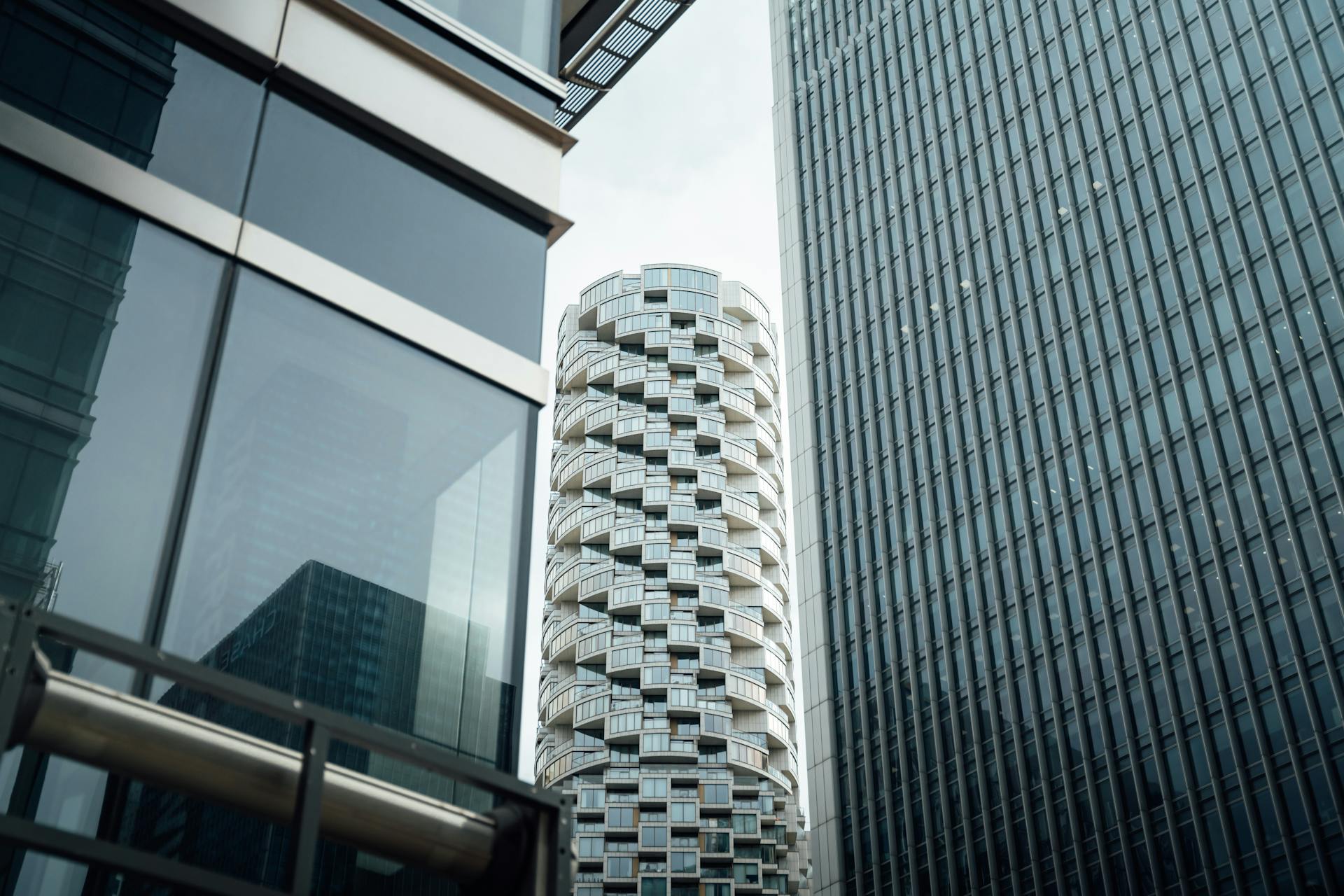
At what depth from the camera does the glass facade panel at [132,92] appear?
738 centimetres

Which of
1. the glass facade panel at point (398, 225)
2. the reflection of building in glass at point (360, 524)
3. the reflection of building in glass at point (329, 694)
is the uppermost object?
the glass facade panel at point (398, 225)

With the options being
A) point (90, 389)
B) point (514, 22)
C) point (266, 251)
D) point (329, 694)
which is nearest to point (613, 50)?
point (514, 22)

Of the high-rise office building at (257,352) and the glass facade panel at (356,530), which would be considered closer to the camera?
the high-rise office building at (257,352)

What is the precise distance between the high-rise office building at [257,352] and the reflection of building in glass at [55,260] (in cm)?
1

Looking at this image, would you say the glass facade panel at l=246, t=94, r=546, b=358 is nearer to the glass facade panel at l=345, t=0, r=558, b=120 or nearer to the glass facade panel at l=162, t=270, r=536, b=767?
the glass facade panel at l=162, t=270, r=536, b=767

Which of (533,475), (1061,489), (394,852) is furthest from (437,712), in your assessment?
(1061,489)

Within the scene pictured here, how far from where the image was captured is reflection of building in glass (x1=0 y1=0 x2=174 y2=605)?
6.25m

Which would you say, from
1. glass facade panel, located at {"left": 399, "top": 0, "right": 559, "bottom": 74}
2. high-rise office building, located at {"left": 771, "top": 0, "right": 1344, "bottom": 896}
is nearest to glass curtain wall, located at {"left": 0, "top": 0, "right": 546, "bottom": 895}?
glass facade panel, located at {"left": 399, "top": 0, "right": 559, "bottom": 74}

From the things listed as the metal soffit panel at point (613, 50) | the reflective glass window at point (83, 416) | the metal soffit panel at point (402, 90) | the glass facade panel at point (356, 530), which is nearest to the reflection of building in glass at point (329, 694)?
the glass facade panel at point (356, 530)

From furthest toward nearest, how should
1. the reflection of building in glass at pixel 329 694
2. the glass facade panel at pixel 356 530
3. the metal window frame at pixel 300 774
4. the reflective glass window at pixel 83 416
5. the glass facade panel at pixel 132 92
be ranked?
the glass facade panel at pixel 132 92
the glass facade panel at pixel 356 530
the reflection of building in glass at pixel 329 694
the reflective glass window at pixel 83 416
the metal window frame at pixel 300 774

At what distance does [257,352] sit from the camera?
7.46 meters

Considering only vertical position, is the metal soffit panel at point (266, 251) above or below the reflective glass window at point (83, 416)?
above

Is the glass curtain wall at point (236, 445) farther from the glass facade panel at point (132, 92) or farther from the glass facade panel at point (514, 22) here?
the glass facade panel at point (514, 22)

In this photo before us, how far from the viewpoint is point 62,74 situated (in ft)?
24.5
